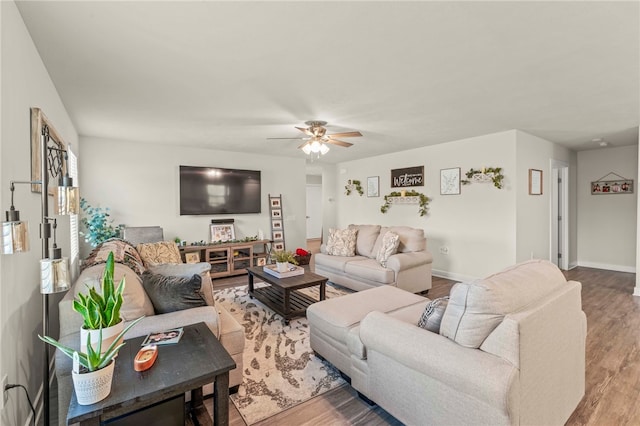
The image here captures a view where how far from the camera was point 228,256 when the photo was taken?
5344 mm

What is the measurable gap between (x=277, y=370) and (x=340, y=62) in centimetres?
243

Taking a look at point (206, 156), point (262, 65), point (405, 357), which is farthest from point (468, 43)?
point (206, 156)

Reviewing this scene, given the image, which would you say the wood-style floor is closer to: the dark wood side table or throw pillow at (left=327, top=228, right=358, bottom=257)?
the dark wood side table

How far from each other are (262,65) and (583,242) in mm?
7126

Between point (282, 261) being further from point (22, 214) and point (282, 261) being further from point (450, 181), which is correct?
point (450, 181)

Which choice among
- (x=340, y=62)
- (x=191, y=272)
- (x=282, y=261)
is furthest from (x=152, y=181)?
(x=340, y=62)

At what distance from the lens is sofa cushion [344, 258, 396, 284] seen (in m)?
3.87

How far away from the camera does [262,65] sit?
7.53 ft

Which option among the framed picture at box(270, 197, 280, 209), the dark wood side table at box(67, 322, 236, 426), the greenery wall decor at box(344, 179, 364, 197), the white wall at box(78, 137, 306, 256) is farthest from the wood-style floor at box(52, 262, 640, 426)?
the framed picture at box(270, 197, 280, 209)

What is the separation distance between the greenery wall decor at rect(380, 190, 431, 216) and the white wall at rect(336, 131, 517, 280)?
8 cm

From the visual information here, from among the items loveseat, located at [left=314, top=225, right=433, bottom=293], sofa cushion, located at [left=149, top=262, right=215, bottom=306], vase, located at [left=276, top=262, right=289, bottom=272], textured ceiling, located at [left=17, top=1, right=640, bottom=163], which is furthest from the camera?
loveseat, located at [left=314, top=225, right=433, bottom=293]

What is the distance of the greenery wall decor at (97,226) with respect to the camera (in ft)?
13.8

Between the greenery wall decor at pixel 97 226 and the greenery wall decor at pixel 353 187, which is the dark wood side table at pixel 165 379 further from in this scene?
the greenery wall decor at pixel 353 187

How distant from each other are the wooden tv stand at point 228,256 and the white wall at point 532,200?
14.3ft
